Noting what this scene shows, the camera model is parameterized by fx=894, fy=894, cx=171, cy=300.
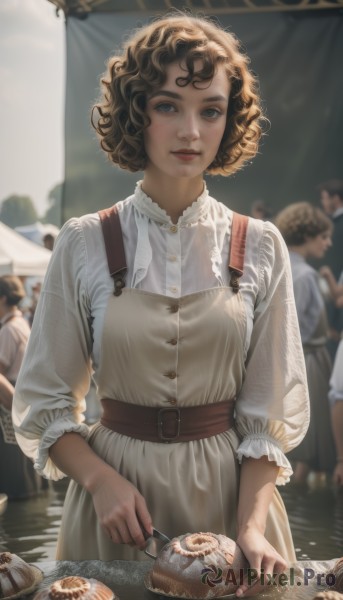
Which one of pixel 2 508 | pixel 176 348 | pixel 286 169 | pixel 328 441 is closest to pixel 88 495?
pixel 176 348

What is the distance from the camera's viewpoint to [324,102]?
6441 millimetres

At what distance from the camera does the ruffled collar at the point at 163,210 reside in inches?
71.9

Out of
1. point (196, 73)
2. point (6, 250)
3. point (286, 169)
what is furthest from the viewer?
point (6, 250)

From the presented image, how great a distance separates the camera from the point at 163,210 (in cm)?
182

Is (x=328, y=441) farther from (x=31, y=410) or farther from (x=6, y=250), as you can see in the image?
(x=31, y=410)

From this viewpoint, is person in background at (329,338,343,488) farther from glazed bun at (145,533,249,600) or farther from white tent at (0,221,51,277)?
glazed bun at (145,533,249,600)

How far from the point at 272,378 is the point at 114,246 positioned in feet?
1.35

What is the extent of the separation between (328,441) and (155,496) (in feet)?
14.7

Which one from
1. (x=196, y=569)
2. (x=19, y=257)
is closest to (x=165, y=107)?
(x=196, y=569)

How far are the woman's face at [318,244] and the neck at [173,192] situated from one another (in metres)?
4.24

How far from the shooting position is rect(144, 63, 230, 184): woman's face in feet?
5.56

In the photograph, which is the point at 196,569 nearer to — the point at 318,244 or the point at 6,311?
the point at 6,311

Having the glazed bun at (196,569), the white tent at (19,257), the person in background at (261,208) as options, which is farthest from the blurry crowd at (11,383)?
the glazed bun at (196,569)

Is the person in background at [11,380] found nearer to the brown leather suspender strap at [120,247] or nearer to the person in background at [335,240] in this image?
the person in background at [335,240]
